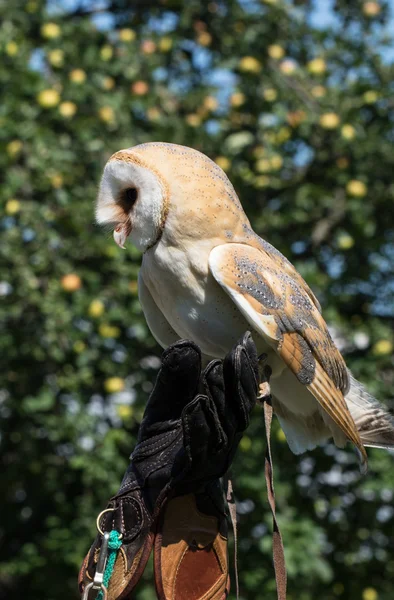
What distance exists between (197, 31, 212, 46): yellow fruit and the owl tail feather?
235 cm

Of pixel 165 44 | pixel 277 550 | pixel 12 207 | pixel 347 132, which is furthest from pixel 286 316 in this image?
pixel 165 44

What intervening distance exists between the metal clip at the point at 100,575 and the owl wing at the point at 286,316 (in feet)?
1.72

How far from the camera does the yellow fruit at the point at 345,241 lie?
368 cm

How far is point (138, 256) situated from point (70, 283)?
30 centimetres

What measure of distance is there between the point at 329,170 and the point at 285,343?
2.01 m

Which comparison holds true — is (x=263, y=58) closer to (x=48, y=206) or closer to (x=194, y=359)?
(x=48, y=206)


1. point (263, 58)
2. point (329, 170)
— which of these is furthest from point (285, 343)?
point (263, 58)

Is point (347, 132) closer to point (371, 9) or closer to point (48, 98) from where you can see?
point (371, 9)

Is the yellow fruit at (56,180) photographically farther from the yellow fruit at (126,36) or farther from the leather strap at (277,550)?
the leather strap at (277,550)

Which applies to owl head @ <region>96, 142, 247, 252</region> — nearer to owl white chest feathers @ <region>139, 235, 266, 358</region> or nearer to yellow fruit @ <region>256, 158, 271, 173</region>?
owl white chest feathers @ <region>139, 235, 266, 358</region>

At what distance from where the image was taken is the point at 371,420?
222cm

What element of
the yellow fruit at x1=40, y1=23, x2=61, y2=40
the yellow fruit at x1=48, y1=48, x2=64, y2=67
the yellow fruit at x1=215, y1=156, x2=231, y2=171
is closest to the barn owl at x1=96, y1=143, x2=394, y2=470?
the yellow fruit at x1=215, y1=156, x2=231, y2=171

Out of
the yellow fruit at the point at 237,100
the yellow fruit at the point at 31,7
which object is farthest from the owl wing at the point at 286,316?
the yellow fruit at the point at 31,7

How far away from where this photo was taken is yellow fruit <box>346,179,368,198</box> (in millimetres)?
3670
